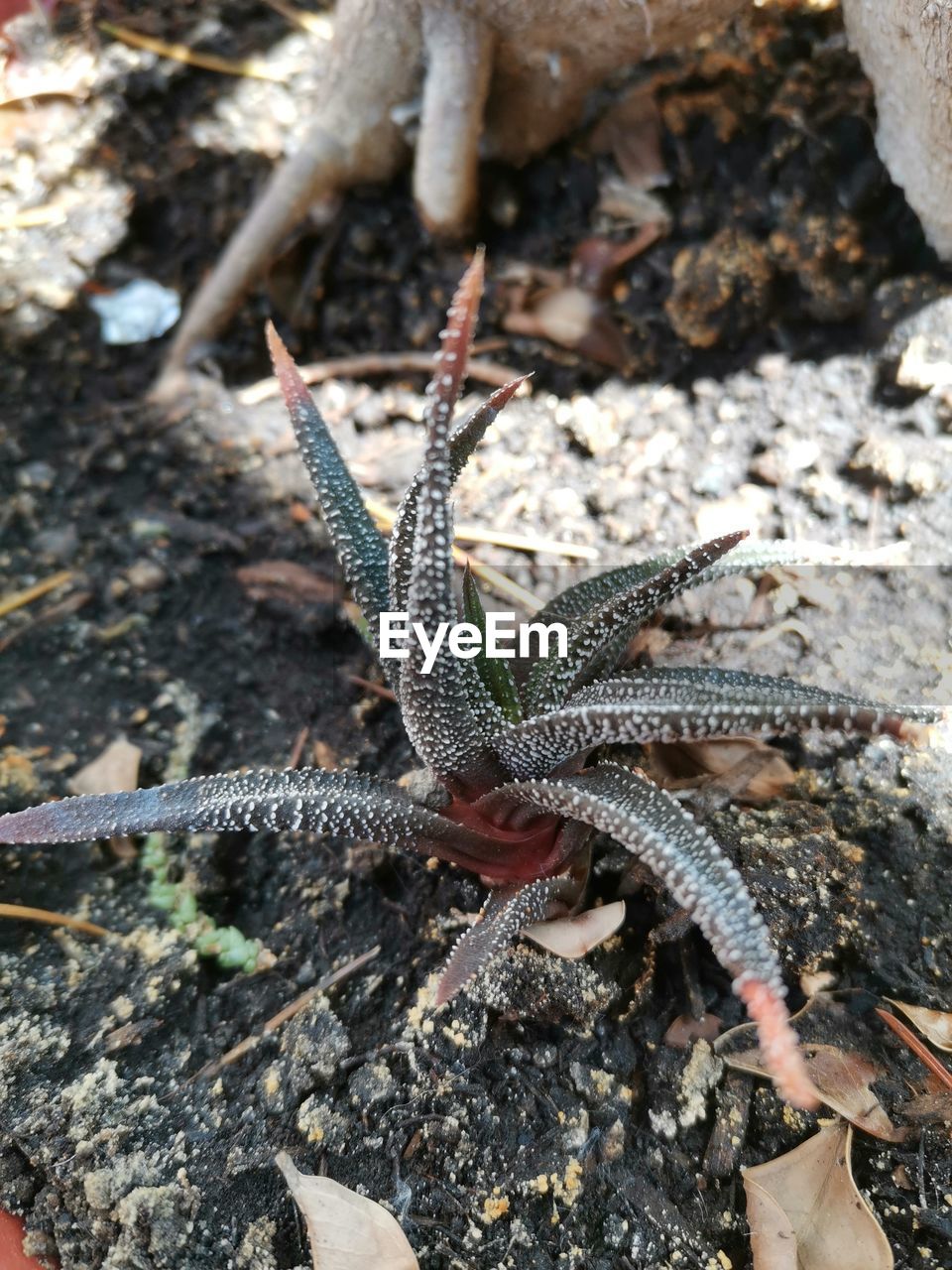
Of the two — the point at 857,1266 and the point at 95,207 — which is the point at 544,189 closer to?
the point at 95,207

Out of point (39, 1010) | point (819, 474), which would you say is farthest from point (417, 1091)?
point (819, 474)

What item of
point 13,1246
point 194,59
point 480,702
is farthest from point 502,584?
point 194,59

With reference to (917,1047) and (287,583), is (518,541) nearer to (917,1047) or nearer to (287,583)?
(287,583)

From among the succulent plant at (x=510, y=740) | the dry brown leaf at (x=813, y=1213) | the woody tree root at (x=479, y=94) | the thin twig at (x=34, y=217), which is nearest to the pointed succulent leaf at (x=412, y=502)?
the succulent plant at (x=510, y=740)

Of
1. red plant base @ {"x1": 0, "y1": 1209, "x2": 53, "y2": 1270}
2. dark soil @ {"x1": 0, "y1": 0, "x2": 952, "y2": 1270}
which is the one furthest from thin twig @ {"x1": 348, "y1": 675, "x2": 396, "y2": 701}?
red plant base @ {"x1": 0, "y1": 1209, "x2": 53, "y2": 1270}

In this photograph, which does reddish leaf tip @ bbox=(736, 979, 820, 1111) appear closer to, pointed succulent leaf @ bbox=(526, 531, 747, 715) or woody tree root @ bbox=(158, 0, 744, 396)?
pointed succulent leaf @ bbox=(526, 531, 747, 715)

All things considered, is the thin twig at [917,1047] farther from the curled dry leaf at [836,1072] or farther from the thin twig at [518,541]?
the thin twig at [518,541]

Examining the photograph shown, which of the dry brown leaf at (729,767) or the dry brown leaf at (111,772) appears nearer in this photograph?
the dry brown leaf at (729,767)
